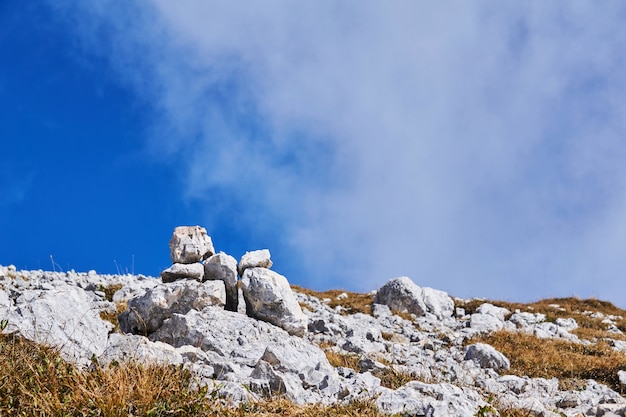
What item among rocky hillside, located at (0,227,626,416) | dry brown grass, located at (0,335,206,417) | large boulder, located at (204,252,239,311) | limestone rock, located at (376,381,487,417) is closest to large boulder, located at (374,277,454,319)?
rocky hillside, located at (0,227,626,416)

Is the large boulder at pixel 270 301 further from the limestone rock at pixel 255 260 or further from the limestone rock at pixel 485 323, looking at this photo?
the limestone rock at pixel 485 323

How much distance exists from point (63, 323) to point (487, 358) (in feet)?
42.2

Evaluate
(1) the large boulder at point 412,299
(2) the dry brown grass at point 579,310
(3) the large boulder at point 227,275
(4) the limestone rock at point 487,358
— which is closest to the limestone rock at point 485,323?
(1) the large boulder at point 412,299

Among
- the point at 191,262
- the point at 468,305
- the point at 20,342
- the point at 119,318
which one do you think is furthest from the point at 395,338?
the point at 20,342

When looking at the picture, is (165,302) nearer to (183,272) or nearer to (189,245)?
(183,272)

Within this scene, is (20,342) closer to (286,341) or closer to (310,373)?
(310,373)

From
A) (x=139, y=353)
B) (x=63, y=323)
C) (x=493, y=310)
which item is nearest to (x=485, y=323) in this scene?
(x=493, y=310)

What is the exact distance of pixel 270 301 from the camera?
16.9m

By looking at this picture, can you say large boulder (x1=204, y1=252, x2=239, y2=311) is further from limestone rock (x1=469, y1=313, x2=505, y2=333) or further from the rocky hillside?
limestone rock (x1=469, y1=313, x2=505, y2=333)

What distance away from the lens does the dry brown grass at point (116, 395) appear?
23.6 feet

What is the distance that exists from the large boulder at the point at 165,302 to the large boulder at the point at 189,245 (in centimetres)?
161

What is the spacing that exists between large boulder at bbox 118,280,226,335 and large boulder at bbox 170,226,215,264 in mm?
1607

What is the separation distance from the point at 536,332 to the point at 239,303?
47.2 ft

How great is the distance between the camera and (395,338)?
71.9 feet
